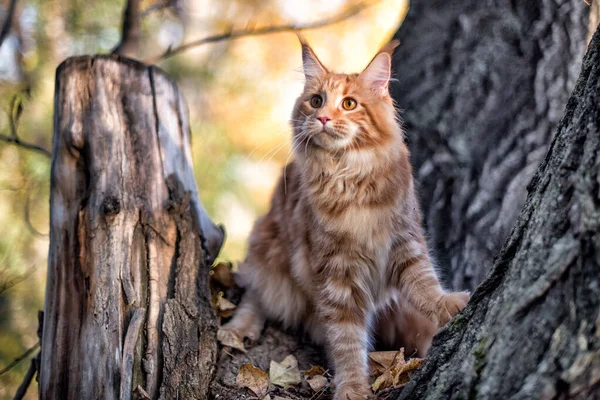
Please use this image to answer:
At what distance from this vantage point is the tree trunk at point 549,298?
1251mm

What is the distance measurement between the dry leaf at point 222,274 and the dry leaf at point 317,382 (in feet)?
2.55

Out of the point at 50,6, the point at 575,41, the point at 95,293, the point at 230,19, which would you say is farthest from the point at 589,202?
the point at 230,19

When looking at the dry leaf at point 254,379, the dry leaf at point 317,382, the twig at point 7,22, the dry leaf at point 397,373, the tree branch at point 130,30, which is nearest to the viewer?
the dry leaf at point 397,373

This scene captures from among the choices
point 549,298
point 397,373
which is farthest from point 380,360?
point 549,298

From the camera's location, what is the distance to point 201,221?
8.71ft

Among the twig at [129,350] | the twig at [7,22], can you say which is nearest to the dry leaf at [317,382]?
the twig at [129,350]

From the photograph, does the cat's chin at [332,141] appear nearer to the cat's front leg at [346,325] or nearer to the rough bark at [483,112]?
the cat's front leg at [346,325]

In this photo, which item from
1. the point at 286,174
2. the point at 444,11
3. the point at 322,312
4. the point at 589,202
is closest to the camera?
the point at 589,202

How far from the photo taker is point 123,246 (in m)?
2.28

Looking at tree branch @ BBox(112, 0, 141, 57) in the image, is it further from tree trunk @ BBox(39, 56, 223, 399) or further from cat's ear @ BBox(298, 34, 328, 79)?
cat's ear @ BBox(298, 34, 328, 79)

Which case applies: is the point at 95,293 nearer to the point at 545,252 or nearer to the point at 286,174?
the point at 286,174

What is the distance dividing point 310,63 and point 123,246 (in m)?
1.16

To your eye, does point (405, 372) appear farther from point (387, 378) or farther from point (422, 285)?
point (422, 285)

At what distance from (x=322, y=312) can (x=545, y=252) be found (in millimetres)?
1184
